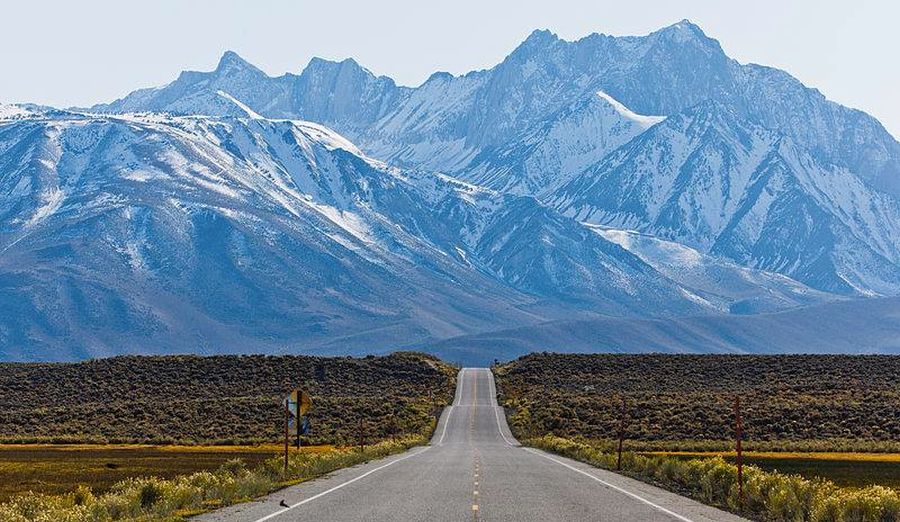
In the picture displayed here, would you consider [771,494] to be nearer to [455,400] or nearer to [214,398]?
[214,398]

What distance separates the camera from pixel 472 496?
132 ft

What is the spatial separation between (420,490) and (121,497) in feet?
32.1

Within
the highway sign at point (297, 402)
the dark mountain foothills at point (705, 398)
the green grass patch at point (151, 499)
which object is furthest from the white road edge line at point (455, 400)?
the green grass patch at point (151, 499)

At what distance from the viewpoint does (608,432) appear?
103 m

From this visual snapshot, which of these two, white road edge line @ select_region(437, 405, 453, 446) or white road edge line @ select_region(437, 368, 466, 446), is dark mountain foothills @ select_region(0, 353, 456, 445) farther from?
white road edge line @ select_region(437, 405, 453, 446)

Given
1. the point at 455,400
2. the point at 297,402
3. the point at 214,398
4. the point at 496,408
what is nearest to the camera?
the point at 297,402

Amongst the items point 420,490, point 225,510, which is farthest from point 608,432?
point 225,510

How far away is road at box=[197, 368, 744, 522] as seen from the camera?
34375 millimetres

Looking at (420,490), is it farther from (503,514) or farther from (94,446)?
(94,446)

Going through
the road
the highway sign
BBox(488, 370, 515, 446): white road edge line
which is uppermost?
BBox(488, 370, 515, 446): white road edge line

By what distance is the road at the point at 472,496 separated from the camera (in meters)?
34.4

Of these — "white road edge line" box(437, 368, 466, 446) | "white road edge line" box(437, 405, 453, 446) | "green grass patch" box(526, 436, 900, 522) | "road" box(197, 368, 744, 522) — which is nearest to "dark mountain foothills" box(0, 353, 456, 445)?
"white road edge line" box(437, 368, 466, 446)

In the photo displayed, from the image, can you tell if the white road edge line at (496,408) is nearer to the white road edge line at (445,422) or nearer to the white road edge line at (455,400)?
the white road edge line at (455,400)

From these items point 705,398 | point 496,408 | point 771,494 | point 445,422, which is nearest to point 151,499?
point 771,494
